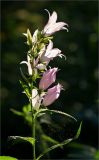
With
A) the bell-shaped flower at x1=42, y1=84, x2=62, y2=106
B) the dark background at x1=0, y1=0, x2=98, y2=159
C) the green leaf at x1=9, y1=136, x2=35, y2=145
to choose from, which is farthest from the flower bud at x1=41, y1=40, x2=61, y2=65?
the dark background at x1=0, y1=0, x2=98, y2=159

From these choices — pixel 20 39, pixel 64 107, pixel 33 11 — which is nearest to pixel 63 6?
pixel 33 11

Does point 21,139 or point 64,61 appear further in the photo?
point 64,61

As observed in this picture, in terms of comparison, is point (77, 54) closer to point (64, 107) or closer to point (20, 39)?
point (64, 107)

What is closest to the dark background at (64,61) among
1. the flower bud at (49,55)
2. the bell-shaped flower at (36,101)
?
the bell-shaped flower at (36,101)

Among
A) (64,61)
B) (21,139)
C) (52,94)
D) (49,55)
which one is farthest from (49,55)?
(64,61)

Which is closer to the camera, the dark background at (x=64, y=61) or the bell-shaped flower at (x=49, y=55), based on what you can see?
the bell-shaped flower at (x=49, y=55)

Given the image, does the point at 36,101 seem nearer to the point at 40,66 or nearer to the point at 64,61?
the point at 40,66

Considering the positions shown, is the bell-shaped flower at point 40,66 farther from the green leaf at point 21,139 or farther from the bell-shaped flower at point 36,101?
the green leaf at point 21,139

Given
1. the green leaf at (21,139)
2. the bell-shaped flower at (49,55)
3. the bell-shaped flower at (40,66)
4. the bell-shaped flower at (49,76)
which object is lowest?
the green leaf at (21,139)

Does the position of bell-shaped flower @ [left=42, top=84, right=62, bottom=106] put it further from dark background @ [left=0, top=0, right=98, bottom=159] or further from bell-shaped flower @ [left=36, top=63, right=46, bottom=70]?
dark background @ [left=0, top=0, right=98, bottom=159]
